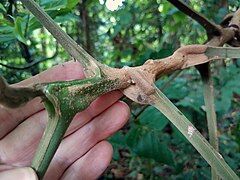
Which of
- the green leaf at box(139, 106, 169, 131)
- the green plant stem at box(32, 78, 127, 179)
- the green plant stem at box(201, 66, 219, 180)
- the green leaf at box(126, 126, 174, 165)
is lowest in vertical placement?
the green leaf at box(126, 126, 174, 165)

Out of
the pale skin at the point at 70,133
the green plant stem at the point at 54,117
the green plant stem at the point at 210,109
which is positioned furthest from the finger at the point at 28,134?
the green plant stem at the point at 54,117

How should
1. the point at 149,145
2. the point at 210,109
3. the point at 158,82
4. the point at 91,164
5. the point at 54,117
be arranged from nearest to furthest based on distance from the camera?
the point at 54,117 → the point at 210,109 → the point at 91,164 → the point at 149,145 → the point at 158,82

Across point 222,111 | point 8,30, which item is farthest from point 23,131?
point 222,111

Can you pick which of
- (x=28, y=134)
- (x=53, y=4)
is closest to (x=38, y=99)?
(x=28, y=134)

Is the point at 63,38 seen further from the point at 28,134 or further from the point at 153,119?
the point at 153,119

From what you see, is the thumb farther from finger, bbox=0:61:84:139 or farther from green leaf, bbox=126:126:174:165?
green leaf, bbox=126:126:174:165

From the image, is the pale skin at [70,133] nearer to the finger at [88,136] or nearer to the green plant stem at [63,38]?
the finger at [88,136]

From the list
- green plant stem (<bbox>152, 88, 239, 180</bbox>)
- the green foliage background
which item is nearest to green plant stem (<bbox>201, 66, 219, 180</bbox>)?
green plant stem (<bbox>152, 88, 239, 180</bbox>)
